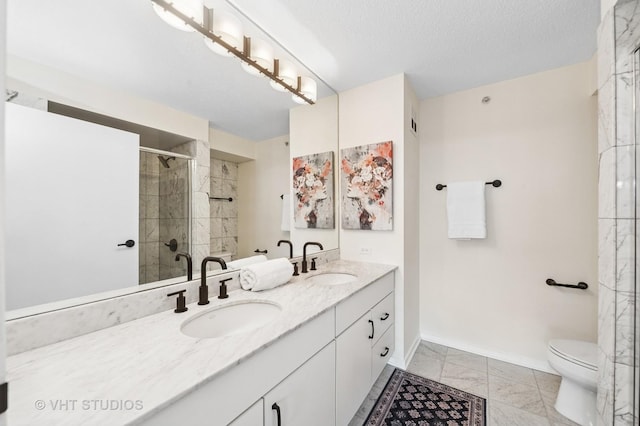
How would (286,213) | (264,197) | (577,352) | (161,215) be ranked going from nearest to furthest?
(161,215) < (577,352) < (264,197) < (286,213)

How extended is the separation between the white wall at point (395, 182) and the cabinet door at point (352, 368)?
1.94ft

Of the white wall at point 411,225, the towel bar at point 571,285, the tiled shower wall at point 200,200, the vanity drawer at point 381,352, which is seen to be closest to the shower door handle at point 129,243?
the tiled shower wall at point 200,200

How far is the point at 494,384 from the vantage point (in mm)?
1726

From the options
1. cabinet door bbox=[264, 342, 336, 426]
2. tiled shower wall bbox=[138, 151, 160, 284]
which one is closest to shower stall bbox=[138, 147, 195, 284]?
tiled shower wall bbox=[138, 151, 160, 284]

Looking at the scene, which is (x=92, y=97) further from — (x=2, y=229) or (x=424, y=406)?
(x=424, y=406)

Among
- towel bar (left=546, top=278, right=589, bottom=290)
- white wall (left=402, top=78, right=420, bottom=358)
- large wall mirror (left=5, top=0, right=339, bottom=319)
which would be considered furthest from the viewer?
white wall (left=402, top=78, right=420, bottom=358)

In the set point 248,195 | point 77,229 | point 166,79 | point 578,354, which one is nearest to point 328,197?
point 248,195

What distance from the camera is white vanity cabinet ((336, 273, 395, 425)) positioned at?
1.23 m

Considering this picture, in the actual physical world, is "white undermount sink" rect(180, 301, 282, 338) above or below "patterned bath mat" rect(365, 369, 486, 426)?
above

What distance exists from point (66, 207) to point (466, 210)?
2.43 m

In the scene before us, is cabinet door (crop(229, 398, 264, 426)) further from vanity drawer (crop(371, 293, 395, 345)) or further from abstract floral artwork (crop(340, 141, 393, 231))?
abstract floral artwork (crop(340, 141, 393, 231))

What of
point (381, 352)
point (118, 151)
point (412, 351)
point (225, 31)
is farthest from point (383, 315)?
point (225, 31)

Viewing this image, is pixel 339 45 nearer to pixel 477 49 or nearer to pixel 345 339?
pixel 477 49

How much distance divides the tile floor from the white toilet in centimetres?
7
